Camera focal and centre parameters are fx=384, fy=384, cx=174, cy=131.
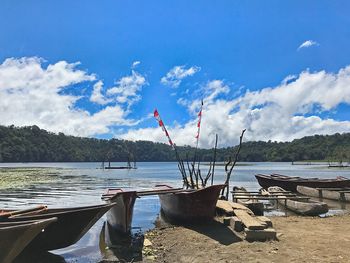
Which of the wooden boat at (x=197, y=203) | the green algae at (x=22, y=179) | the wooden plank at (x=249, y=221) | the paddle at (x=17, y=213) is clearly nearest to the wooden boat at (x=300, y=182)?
the wooden plank at (x=249, y=221)

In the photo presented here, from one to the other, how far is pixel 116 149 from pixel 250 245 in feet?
549

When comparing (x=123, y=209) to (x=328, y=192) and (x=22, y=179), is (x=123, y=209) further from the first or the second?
(x=22, y=179)

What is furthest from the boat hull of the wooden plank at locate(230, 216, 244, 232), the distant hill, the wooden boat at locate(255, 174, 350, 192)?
the distant hill

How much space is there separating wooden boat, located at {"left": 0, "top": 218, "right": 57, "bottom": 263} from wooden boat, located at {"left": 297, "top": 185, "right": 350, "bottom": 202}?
60.2 ft

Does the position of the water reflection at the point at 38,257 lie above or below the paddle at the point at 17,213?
below

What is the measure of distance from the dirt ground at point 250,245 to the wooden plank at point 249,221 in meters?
0.46

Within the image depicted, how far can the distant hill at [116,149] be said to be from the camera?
132 metres

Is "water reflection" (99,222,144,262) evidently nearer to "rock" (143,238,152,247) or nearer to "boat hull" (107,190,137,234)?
"rock" (143,238,152,247)

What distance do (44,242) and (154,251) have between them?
9.77ft

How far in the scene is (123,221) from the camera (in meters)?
12.4

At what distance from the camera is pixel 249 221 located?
1101cm

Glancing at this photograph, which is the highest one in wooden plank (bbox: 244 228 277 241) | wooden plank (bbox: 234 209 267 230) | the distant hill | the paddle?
the distant hill

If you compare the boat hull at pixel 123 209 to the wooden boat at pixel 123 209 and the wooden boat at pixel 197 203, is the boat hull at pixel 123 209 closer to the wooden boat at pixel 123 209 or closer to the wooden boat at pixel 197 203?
the wooden boat at pixel 123 209

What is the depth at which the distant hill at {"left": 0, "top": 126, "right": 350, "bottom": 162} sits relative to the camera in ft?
434
